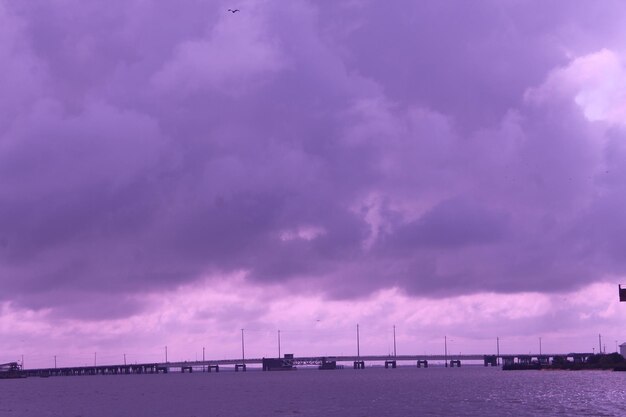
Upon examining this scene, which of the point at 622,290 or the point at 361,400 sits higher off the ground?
the point at 622,290

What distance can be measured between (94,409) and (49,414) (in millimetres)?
12121

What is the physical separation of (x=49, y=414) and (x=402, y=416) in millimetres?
63760

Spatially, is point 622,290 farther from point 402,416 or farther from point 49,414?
point 49,414

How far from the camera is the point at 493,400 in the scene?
490 ft

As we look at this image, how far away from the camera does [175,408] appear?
148125 millimetres

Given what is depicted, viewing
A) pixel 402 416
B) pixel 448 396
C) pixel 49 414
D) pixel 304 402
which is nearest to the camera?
pixel 402 416

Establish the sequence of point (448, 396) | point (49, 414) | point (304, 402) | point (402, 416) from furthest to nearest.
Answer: point (448, 396) < point (304, 402) < point (49, 414) < point (402, 416)

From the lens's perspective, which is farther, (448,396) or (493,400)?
(448,396)

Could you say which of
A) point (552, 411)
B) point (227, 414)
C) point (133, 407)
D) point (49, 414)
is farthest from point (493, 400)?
point (49, 414)

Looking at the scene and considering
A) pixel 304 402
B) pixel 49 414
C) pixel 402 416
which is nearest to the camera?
pixel 402 416

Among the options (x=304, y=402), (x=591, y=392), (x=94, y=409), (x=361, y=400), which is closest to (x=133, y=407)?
(x=94, y=409)

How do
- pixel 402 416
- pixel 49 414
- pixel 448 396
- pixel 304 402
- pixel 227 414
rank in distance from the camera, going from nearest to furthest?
pixel 402 416
pixel 227 414
pixel 49 414
pixel 304 402
pixel 448 396

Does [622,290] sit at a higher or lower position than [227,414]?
higher

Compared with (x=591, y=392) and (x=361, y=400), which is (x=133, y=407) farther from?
(x=591, y=392)
